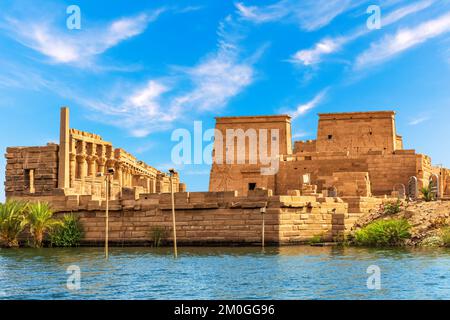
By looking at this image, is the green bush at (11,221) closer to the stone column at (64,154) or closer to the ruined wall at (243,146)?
the stone column at (64,154)

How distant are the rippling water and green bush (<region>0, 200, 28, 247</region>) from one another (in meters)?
4.44

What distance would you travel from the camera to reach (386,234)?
29.2 m

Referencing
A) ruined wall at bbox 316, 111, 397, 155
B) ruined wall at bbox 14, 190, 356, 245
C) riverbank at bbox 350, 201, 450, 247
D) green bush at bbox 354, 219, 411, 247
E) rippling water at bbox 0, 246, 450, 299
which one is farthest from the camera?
ruined wall at bbox 316, 111, 397, 155

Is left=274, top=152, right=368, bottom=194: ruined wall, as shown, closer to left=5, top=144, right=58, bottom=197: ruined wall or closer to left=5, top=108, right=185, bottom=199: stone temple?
left=5, top=108, right=185, bottom=199: stone temple

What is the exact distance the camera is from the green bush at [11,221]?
32312 mm

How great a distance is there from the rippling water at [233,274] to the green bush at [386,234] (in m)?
1.69

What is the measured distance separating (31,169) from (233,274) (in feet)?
79.7

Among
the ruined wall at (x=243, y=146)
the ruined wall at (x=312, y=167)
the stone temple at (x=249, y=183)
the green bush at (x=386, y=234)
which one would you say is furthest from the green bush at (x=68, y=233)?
the ruined wall at (x=243, y=146)

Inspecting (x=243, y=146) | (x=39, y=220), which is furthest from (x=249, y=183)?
(x=39, y=220)

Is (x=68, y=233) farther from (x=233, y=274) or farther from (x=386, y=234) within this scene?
(x=233, y=274)

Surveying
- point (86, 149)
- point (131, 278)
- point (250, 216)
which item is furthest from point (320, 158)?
point (131, 278)

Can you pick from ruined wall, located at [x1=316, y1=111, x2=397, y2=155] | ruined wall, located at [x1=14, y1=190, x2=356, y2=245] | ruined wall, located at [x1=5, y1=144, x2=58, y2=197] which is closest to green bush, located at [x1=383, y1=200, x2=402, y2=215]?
ruined wall, located at [x1=14, y1=190, x2=356, y2=245]

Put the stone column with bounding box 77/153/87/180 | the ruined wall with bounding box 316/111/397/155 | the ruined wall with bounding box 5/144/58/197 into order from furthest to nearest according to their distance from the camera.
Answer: the stone column with bounding box 77/153/87/180 < the ruined wall with bounding box 316/111/397/155 < the ruined wall with bounding box 5/144/58/197

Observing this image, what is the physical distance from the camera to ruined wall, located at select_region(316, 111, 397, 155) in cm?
4716
